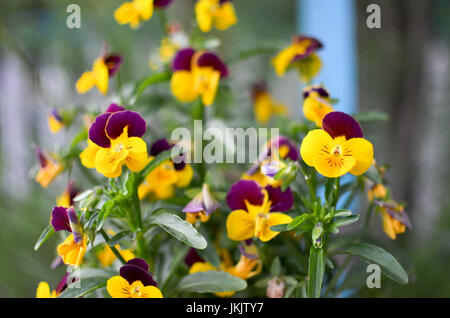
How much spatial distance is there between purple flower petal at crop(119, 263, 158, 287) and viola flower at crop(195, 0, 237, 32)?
380 mm

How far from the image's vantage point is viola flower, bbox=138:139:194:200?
0.59 metres

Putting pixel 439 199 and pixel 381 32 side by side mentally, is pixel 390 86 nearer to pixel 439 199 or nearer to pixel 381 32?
pixel 381 32

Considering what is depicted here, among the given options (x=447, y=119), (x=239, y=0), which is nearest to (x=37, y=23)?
(x=239, y=0)

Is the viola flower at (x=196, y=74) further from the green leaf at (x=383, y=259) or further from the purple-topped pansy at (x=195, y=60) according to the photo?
the green leaf at (x=383, y=259)

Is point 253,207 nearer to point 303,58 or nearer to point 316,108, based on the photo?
point 316,108

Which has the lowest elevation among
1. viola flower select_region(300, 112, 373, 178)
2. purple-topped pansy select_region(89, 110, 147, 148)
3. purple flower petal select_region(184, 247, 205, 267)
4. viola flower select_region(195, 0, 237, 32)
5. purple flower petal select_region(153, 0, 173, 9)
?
purple flower petal select_region(184, 247, 205, 267)

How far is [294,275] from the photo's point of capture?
0.56 m

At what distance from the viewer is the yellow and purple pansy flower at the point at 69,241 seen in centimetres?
47

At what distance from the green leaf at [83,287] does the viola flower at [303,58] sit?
392 mm

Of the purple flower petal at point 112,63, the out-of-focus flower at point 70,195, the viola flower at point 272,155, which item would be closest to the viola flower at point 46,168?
the out-of-focus flower at point 70,195

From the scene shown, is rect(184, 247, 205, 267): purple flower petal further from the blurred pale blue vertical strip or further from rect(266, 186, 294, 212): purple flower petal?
the blurred pale blue vertical strip

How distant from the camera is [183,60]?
2.18ft

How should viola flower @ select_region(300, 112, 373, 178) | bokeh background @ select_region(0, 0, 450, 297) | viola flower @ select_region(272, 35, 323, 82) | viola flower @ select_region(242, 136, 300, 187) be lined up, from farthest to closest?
bokeh background @ select_region(0, 0, 450, 297)
viola flower @ select_region(272, 35, 323, 82)
viola flower @ select_region(242, 136, 300, 187)
viola flower @ select_region(300, 112, 373, 178)

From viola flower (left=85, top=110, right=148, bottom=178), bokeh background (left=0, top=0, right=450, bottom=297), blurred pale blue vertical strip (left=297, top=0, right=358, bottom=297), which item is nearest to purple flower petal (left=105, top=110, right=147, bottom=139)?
viola flower (left=85, top=110, right=148, bottom=178)
